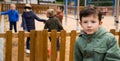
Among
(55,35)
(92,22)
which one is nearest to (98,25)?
(92,22)

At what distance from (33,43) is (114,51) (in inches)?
134

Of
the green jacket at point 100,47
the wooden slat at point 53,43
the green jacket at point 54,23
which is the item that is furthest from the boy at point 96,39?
the green jacket at point 54,23

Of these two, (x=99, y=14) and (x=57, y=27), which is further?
(x=57, y=27)

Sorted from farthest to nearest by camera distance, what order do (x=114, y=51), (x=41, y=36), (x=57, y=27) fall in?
(x=57, y=27)
(x=41, y=36)
(x=114, y=51)

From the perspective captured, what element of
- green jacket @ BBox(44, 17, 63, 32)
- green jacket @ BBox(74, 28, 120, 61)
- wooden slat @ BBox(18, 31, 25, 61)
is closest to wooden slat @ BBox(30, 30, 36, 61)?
wooden slat @ BBox(18, 31, 25, 61)

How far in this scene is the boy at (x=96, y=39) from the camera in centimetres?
284

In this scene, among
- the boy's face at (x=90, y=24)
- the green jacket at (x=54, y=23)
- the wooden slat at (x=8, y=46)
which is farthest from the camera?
the green jacket at (x=54, y=23)

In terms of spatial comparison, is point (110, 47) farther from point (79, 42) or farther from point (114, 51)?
point (79, 42)

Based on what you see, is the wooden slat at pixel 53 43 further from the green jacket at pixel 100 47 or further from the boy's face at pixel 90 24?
the boy's face at pixel 90 24

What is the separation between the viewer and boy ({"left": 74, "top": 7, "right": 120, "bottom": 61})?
2.84 metres

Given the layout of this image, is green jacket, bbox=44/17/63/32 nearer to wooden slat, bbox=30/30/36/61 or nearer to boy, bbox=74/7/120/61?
wooden slat, bbox=30/30/36/61

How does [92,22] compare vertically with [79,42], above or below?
above

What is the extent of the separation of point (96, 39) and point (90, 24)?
0.53ft

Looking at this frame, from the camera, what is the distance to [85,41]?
2951mm
